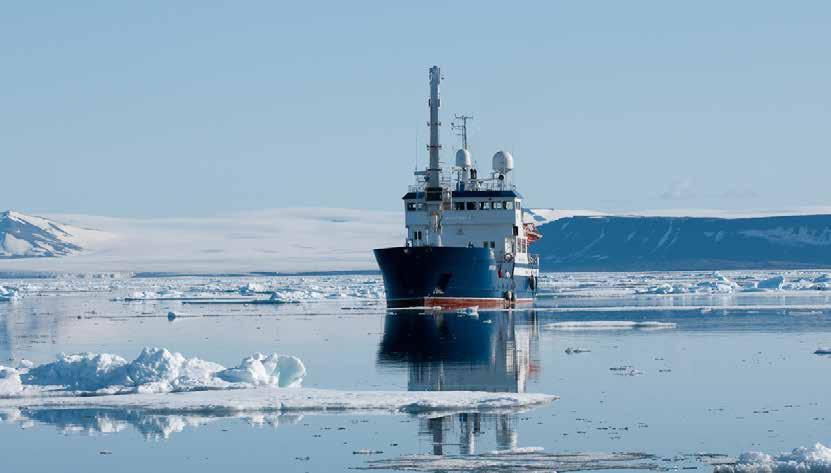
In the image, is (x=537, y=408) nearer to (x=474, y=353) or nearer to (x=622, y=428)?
(x=622, y=428)

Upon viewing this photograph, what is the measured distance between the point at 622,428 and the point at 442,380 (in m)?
6.55

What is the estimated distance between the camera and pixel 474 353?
3081 cm

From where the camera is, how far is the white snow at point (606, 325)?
1587 inches

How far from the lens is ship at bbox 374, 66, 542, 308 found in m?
51.9

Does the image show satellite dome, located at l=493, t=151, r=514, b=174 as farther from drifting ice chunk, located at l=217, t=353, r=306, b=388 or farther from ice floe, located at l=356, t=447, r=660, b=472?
ice floe, located at l=356, t=447, r=660, b=472

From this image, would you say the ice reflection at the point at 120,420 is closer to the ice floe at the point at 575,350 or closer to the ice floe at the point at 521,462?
the ice floe at the point at 521,462

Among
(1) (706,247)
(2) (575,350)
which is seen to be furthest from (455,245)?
(1) (706,247)

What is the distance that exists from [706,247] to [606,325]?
14841 centimetres

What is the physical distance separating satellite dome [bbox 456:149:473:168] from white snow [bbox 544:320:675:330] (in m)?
19.4

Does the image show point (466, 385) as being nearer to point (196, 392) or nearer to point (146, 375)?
point (196, 392)

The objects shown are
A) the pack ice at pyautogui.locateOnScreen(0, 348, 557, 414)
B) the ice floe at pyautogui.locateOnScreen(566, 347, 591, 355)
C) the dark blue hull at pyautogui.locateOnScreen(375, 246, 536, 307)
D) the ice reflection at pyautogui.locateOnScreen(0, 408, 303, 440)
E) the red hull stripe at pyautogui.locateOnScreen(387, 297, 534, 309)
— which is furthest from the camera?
the red hull stripe at pyautogui.locateOnScreen(387, 297, 534, 309)

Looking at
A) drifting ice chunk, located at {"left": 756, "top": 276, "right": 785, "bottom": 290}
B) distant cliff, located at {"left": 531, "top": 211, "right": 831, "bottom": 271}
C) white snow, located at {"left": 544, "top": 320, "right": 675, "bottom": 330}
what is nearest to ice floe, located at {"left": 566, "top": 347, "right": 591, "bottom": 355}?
white snow, located at {"left": 544, "top": 320, "right": 675, "bottom": 330}

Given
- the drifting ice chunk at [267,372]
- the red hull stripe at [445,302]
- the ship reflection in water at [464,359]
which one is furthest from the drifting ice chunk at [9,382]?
the red hull stripe at [445,302]

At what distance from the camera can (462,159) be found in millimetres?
61812
